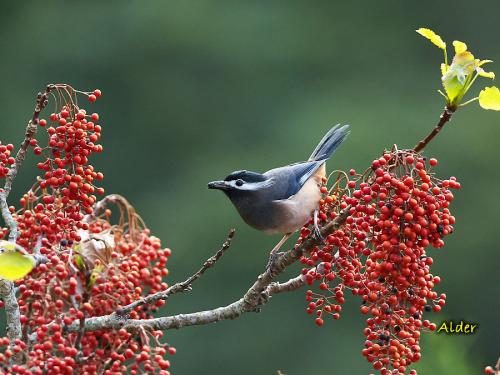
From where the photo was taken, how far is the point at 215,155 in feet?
53.2

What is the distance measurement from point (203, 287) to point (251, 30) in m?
7.14

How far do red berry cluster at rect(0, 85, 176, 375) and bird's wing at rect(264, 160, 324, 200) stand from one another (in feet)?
2.68

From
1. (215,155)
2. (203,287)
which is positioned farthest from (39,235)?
(215,155)

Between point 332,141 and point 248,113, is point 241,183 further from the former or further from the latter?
point 248,113

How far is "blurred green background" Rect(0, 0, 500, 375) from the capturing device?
45.1 feet

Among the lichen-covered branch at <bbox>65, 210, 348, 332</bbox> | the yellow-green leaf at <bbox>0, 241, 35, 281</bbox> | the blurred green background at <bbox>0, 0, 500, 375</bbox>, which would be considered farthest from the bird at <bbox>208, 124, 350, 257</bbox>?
the blurred green background at <bbox>0, 0, 500, 375</bbox>

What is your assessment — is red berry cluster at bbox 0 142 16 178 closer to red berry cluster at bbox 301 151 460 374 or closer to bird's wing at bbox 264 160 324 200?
red berry cluster at bbox 301 151 460 374

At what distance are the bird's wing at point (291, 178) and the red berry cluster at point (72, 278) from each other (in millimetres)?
816

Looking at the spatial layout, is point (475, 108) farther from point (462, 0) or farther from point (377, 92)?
point (462, 0)

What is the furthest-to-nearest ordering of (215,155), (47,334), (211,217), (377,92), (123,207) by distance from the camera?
(377,92) → (215,155) → (211,217) → (123,207) → (47,334)

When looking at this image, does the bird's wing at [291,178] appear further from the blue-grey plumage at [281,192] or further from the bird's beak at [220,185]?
the bird's beak at [220,185]

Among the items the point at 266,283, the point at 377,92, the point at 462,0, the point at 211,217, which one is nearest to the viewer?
the point at 266,283

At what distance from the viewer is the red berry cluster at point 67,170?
9.27 feet

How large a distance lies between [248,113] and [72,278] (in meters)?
15.0
